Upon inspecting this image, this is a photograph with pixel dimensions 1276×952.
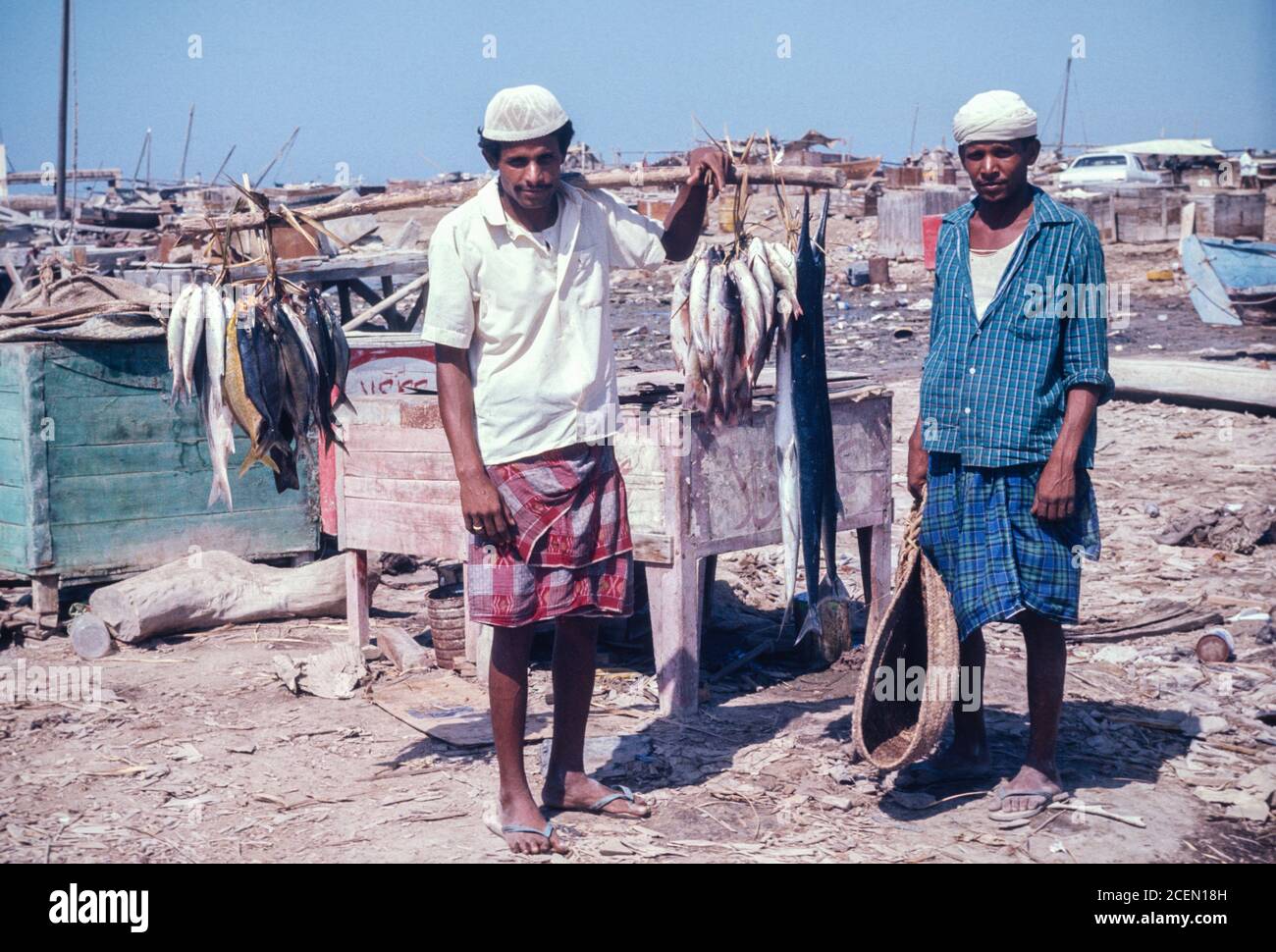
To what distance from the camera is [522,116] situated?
147 inches

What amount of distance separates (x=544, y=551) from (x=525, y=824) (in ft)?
2.88

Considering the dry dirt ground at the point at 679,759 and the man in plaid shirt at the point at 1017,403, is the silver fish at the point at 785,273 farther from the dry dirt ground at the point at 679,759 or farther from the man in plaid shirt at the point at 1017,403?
the dry dirt ground at the point at 679,759

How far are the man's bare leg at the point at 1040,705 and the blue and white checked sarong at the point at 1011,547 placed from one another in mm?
103

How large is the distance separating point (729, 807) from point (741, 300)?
179 centimetres

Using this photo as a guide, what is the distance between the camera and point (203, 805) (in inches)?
177

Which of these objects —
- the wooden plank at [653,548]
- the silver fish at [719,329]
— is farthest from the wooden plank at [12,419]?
the silver fish at [719,329]

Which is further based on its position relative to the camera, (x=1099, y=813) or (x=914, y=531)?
(x=914, y=531)

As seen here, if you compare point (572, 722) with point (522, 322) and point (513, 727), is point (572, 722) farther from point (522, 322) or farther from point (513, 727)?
point (522, 322)

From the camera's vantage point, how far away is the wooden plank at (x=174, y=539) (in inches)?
274

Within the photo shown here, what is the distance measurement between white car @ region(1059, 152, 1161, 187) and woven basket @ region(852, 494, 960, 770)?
2889cm
